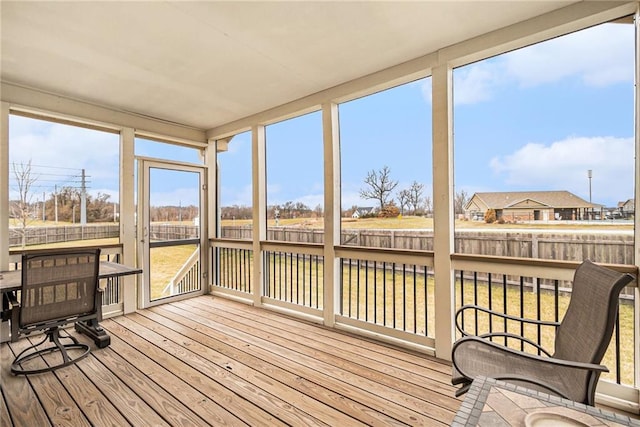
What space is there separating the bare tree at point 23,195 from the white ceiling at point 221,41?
89cm

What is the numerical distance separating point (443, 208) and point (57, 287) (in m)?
3.37

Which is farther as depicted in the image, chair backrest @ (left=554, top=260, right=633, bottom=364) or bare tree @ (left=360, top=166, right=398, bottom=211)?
bare tree @ (left=360, top=166, right=398, bottom=211)

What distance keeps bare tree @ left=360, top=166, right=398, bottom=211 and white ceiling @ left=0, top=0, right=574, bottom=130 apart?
1.02m

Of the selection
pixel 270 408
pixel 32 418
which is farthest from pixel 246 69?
pixel 32 418

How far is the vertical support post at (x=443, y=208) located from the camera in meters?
2.67

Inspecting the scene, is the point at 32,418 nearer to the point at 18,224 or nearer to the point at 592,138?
the point at 18,224

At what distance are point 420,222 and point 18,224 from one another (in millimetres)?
4234

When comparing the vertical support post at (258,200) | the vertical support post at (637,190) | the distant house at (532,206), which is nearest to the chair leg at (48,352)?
the vertical support post at (258,200)

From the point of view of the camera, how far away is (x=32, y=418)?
1930mm

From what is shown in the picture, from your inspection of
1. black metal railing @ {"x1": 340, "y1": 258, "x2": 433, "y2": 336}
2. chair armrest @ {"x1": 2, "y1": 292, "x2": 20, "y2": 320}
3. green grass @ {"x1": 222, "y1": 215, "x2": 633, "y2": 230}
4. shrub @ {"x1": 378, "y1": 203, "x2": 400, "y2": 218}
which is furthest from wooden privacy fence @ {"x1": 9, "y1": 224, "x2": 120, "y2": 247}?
shrub @ {"x1": 378, "y1": 203, "x2": 400, "y2": 218}

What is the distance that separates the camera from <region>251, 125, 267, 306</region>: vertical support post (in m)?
4.28

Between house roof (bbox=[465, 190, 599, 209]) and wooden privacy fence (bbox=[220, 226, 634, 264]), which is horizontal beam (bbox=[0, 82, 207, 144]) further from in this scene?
house roof (bbox=[465, 190, 599, 209])

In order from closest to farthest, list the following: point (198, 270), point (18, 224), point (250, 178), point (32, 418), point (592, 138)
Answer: point (32, 418)
point (592, 138)
point (18, 224)
point (250, 178)
point (198, 270)

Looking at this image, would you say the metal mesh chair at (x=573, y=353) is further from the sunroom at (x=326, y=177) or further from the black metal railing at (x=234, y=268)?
the black metal railing at (x=234, y=268)
